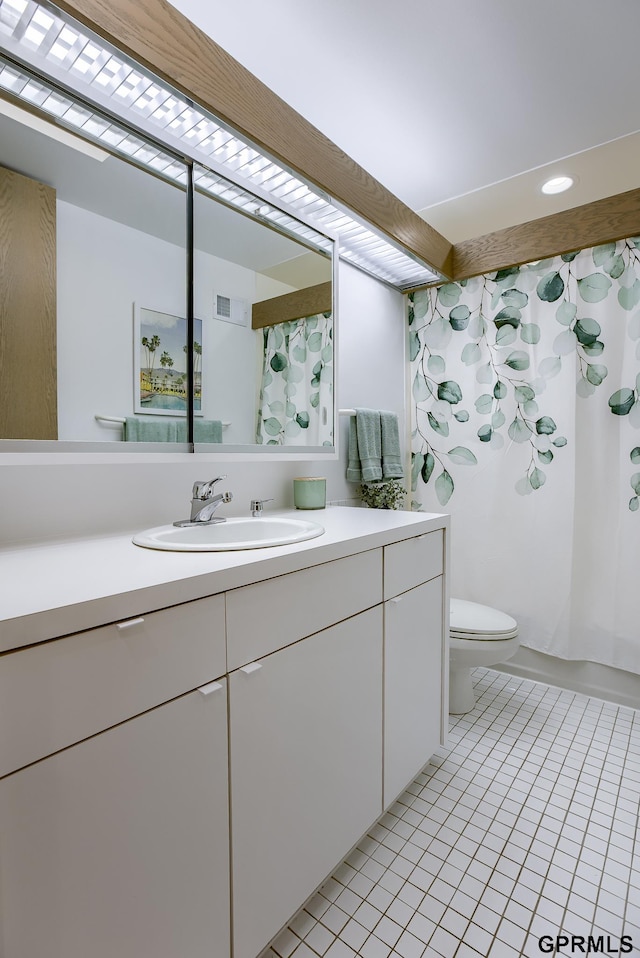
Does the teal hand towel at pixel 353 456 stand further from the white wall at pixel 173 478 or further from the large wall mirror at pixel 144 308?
the large wall mirror at pixel 144 308

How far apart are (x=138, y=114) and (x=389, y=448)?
156cm

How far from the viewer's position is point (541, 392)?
226 centimetres

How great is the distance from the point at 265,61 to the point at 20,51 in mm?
851

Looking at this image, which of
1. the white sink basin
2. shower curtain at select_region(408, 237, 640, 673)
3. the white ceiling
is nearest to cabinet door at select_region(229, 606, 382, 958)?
the white sink basin

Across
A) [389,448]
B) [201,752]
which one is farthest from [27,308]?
[389,448]

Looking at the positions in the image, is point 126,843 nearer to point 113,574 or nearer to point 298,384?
point 113,574

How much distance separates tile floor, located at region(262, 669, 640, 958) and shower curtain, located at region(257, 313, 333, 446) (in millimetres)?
1282

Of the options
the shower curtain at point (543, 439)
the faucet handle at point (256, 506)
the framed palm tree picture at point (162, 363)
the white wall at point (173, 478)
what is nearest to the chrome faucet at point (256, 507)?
the faucet handle at point (256, 506)

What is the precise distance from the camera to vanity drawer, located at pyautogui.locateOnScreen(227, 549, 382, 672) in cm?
96

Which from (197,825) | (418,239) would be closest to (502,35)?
(418,239)

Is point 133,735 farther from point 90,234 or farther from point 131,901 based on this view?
point 90,234

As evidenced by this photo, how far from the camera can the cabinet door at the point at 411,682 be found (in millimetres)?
1430

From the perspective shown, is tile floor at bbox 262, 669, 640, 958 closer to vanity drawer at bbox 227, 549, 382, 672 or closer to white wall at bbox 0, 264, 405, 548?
vanity drawer at bbox 227, 549, 382, 672

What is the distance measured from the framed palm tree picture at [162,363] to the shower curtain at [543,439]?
4.82 feet
